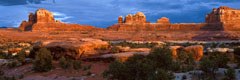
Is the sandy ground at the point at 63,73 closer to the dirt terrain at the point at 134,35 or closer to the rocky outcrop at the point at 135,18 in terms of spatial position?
the dirt terrain at the point at 134,35

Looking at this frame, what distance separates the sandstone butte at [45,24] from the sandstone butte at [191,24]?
7529 millimetres

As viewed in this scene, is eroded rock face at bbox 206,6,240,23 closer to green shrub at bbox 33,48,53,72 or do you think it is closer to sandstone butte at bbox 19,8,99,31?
sandstone butte at bbox 19,8,99,31

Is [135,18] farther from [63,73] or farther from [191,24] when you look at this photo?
[63,73]

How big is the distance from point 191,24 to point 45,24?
30.1m

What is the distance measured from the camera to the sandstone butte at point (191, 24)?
8868 cm

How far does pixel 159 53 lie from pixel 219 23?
233ft

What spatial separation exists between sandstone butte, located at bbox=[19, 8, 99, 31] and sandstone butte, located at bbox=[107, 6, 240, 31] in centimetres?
753

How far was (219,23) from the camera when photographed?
88.6 meters

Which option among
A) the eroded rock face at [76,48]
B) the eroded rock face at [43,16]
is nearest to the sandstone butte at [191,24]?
the eroded rock face at [43,16]

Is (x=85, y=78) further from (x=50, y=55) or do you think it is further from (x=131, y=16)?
(x=131, y=16)

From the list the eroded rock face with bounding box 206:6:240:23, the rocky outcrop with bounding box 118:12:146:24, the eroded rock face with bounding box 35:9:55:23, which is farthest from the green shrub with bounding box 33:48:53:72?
the eroded rock face with bounding box 35:9:55:23

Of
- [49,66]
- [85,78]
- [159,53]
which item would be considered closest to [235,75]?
[159,53]

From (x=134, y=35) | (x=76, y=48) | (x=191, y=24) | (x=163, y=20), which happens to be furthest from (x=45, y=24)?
(x=76, y=48)

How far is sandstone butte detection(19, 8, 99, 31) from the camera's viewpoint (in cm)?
9531
